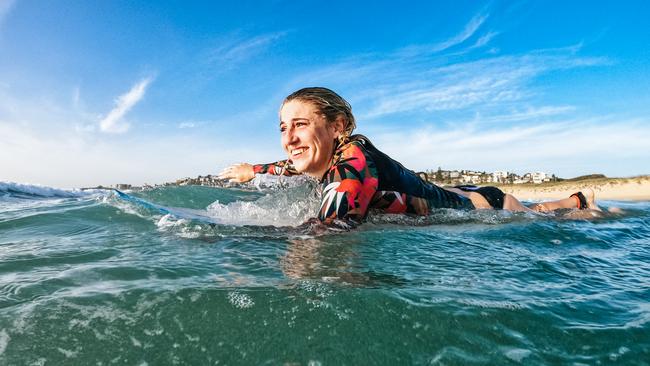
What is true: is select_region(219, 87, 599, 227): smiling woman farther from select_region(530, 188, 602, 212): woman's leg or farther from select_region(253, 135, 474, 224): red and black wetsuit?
select_region(530, 188, 602, 212): woman's leg

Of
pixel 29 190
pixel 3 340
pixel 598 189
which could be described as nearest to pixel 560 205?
pixel 3 340

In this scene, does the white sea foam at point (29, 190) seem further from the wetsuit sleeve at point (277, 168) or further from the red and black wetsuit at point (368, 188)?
the red and black wetsuit at point (368, 188)

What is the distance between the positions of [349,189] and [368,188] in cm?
28

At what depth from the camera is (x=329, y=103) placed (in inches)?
178

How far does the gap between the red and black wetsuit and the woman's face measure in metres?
0.19

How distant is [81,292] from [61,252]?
146cm

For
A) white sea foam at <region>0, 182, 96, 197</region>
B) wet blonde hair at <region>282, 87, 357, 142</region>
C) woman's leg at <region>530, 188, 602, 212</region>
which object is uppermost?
wet blonde hair at <region>282, 87, 357, 142</region>

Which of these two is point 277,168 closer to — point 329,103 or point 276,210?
point 276,210

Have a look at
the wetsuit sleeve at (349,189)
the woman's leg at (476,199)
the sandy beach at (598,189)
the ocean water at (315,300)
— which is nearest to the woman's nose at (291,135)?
the wetsuit sleeve at (349,189)

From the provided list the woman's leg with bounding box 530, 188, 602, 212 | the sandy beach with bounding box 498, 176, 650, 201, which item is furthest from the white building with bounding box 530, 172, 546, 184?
the woman's leg with bounding box 530, 188, 602, 212

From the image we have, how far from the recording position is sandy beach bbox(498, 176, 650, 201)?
26203 mm

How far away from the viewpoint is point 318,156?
453 centimetres

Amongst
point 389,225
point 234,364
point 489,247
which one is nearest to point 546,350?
point 234,364

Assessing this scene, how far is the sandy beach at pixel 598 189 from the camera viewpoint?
26.2 m
